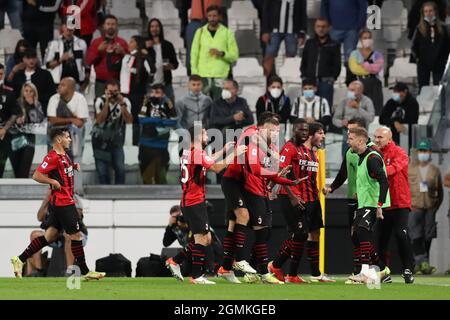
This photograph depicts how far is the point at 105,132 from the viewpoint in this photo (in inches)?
1004

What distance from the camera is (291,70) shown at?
2861cm

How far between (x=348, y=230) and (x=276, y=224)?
1237 millimetres

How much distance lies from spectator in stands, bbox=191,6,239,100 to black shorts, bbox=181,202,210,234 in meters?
8.39

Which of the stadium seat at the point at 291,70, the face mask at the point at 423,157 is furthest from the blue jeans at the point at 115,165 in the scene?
the face mask at the point at 423,157

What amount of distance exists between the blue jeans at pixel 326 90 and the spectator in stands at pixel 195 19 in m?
2.85

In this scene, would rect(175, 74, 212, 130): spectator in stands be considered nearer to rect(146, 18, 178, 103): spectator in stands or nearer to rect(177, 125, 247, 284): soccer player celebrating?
rect(146, 18, 178, 103): spectator in stands

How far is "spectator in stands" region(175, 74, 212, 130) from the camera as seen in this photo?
84.1ft

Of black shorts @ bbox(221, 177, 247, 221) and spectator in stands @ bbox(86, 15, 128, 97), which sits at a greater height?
spectator in stands @ bbox(86, 15, 128, 97)

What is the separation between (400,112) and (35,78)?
21.5ft

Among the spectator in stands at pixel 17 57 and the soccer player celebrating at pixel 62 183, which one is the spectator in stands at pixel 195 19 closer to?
the spectator in stands at pixel 17 57

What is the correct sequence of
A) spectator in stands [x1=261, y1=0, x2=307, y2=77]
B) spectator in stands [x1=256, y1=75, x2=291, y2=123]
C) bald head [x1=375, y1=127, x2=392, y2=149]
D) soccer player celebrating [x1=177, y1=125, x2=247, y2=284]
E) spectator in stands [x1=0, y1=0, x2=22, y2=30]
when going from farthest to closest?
spectator in stands [x1=0, y1=0, x2=22, y2=30]
spectator in stands [x1=261, y1=0, x2=307, y2=77]
spectator in stands [x1=256, y1=75, x2=291, y2=123]
bald head [x1=375, y1=127, x2=392, y2=149]
soccer player celebrating [x1=177, y1=125, x2=247, y2=284]

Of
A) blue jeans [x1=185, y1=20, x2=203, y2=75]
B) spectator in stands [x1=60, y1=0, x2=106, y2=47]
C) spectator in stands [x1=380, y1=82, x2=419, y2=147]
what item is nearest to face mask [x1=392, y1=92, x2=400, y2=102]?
spectator in stands [x1=380, y1=82, x2=419, y2=147]
